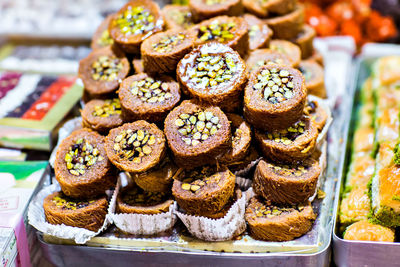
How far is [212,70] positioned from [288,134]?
538mm

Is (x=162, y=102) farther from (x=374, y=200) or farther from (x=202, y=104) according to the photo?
(x=374, y=200)

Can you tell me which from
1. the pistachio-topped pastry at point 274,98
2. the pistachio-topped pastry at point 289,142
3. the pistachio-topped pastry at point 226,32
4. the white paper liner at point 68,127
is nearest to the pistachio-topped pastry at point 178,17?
the pistachio-topped pastry at point 226,32

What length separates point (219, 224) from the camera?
2217 millimetres

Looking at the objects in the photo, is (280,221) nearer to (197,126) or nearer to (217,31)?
(197,126)

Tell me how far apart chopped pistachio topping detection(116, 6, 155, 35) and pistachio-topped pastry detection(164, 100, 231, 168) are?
2.27ft

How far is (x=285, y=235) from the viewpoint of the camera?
2.24 m

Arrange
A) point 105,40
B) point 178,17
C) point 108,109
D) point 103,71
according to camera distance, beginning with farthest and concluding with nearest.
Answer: point 105,40 → point 178,17 → point 103,71 → point 108,109

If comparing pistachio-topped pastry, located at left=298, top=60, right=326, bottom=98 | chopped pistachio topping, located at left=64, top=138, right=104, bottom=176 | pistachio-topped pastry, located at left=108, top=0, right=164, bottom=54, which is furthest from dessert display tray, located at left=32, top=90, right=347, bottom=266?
pistachio-topped pastry, located at left=108, top=0, right=164, bottom=54

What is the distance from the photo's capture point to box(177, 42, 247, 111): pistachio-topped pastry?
228 centimetres

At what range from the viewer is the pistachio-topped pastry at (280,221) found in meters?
2.21

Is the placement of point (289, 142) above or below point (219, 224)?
above

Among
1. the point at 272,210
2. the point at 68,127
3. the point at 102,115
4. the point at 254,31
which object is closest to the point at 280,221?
the point at 272,210

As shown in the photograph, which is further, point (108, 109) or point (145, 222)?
point (108, 109)

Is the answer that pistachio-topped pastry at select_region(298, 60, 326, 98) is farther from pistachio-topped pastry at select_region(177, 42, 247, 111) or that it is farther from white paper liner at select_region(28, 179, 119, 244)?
white paper liner at select_region(28, 179, 119, 244)
